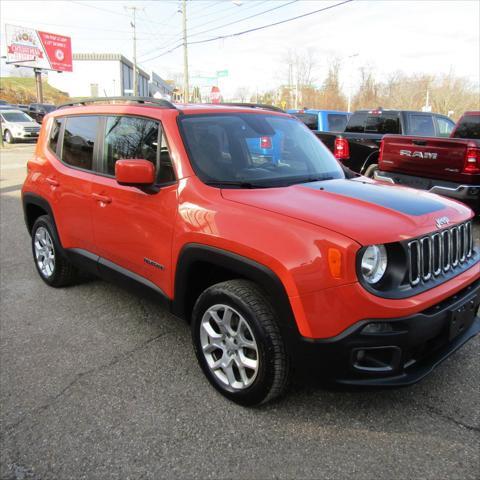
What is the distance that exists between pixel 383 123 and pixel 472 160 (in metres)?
3.64

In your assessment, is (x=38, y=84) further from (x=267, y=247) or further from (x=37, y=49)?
(x=267, y=247)

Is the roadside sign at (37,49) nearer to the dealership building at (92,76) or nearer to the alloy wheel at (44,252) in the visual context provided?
the dealership building at (92,76)

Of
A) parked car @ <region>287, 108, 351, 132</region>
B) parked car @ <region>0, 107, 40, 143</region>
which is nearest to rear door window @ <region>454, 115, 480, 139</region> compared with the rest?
parked car @ <region>287, 108, 351, 132</region>

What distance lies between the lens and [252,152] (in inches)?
133

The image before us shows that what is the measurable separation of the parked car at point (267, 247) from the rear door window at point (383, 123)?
6350 millimetres

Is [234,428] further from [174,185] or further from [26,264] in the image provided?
[26,264]

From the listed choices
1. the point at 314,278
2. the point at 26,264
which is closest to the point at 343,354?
the point at 314,278

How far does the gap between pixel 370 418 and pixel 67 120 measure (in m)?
3.67

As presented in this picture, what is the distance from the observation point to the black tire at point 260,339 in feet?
8.25

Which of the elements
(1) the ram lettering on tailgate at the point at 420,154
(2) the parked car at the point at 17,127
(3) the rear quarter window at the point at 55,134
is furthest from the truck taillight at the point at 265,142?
(2) the parked car at the point at 17,127

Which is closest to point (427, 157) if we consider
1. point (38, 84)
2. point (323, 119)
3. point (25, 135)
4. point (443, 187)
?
point (443, 187)

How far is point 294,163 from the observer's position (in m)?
3.54

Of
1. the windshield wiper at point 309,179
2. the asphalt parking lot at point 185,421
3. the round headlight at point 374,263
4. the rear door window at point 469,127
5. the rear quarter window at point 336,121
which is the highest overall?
the rear quarter window at point 336,121

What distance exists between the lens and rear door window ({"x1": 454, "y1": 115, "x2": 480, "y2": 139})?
304 inches
